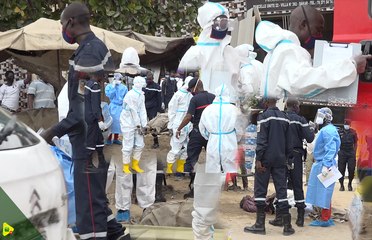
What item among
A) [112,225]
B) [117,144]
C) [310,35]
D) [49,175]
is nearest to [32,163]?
[49,175]

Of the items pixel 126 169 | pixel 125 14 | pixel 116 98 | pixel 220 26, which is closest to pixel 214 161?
pixel 220 26

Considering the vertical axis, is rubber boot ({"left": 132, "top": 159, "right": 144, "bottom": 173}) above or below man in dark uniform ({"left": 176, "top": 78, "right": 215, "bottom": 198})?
below

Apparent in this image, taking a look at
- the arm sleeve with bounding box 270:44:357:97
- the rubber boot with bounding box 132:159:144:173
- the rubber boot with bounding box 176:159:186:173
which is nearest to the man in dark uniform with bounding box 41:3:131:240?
the arm sleeve with bounding box 270:44:357:97

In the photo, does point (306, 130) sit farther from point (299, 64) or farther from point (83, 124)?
point (299, 64)

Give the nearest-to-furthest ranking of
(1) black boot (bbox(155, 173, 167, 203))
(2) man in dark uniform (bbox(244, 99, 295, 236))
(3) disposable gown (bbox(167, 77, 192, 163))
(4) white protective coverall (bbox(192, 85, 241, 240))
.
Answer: (4) white protective coverall (bbox(192, 85, 241, 240)) < (2) man in dark uniform (bbox(244, 99, 295, 236)) < (1) black boot (bbox(155, 173, 167, 203)) < (3) disposable gown (bbox(167, 77, 192, 163))

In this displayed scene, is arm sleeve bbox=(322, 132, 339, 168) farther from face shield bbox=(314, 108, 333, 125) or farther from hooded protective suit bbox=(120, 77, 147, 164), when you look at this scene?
A: hooded protective suit bbox=(120, 77, 147, 164)

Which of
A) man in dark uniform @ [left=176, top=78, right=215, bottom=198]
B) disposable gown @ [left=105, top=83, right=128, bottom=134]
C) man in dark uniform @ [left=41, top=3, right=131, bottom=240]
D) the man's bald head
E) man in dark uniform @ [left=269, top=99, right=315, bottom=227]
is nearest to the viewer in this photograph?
the man's bald head

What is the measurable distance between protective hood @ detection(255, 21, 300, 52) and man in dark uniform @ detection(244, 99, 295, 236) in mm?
4206

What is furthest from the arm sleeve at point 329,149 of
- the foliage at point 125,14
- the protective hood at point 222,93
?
the foliage at point 125,14

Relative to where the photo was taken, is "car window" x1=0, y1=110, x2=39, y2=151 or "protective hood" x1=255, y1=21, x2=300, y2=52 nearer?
"car window" x1=0, y1=110, x2=39, y2=151

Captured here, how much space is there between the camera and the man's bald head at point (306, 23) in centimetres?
386

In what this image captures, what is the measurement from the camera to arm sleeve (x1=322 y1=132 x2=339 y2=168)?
8781 mm

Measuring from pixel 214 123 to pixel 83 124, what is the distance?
2.19 m

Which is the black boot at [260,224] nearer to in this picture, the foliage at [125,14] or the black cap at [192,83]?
the black cap at [192,83]
